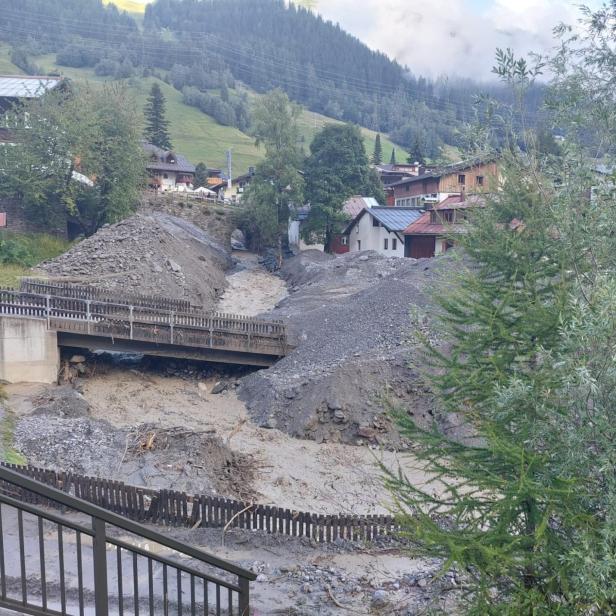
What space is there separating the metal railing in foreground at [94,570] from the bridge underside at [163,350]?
42.4ft

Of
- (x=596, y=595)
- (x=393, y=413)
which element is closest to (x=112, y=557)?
(x=393, y=413)

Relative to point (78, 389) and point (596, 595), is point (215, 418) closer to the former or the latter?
point (78, 389)

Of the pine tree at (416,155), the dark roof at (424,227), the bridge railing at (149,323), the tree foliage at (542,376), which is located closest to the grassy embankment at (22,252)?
the bridge railing at (149,323)

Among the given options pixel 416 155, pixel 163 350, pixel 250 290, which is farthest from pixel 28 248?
pixel 416 155

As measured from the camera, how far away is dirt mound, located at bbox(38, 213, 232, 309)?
116 feet

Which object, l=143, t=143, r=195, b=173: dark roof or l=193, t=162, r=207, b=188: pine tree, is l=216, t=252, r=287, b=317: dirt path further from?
l=193, t=162, r=207, b=188: pine tree

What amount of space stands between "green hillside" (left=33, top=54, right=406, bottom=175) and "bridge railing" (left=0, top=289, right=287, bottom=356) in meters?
80.3

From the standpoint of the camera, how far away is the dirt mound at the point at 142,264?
35.4m

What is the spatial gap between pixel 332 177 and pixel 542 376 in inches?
1958

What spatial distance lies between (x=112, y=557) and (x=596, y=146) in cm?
1002

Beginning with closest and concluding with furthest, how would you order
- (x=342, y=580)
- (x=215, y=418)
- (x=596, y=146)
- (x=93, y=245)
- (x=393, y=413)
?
(x=596, y=146) < (x=393, y=413) < (x=342, y=580) < (x=215, y=418) < (x=93, y=245)

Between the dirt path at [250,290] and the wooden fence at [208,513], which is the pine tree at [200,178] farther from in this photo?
the wooden fence at [208,513]

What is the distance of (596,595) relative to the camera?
17.9ft

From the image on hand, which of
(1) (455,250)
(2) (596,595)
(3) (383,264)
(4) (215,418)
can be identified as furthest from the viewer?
(3) (383,264)
